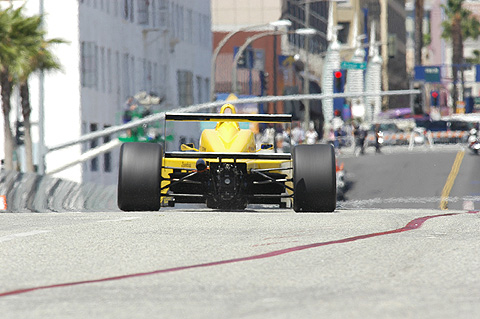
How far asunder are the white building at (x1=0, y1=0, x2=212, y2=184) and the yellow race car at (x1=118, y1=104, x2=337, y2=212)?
2633 centimetres

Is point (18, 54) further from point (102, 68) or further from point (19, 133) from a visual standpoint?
point (102, 68)

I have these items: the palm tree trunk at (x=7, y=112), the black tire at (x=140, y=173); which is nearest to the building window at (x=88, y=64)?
the palm tree trunk at (x=7, y=112)

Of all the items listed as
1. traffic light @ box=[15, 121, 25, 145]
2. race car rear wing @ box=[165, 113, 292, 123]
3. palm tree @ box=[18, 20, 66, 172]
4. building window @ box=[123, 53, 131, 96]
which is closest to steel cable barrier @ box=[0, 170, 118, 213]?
race car rear wing @ box=[165, 113, 292, 123]

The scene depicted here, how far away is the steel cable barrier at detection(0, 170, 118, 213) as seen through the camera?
A: 2686cm

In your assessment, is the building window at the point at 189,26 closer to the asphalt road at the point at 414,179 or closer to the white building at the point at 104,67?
the white building at the point at 104,67

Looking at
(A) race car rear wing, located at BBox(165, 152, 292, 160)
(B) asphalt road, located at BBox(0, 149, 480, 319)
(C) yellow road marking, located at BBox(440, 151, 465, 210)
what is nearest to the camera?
(B) asphalt road, located at BBox(0, 149, 480, 319)

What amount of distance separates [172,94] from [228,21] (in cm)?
4004

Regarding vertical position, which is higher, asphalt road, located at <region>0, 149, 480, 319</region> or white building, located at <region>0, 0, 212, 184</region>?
white building, located at <region>0, 0, 212, 184</region>

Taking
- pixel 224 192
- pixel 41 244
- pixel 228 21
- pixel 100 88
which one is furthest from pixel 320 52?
pixel 41 244

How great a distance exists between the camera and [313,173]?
18.9 metres

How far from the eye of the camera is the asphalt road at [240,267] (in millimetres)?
7684

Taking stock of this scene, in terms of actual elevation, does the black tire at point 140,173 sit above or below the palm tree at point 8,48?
below

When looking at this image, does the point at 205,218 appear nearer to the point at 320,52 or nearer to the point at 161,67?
the point at 161,67

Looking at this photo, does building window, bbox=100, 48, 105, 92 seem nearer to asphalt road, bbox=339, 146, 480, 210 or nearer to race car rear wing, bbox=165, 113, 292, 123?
asphalt road, bbox=339, 146, 480, 210
